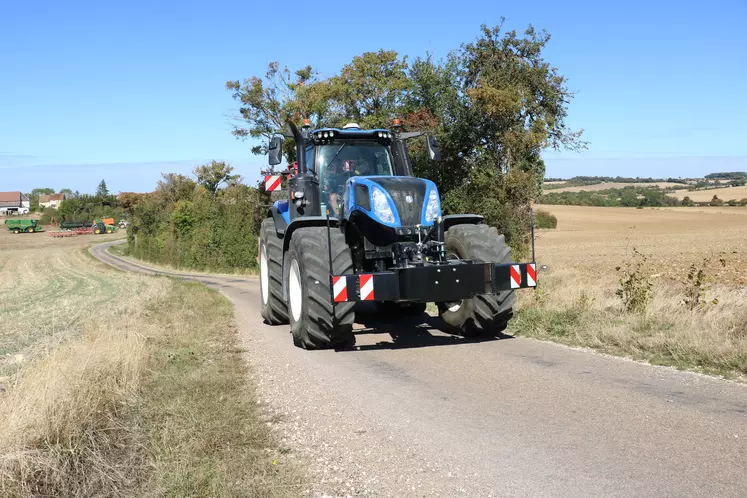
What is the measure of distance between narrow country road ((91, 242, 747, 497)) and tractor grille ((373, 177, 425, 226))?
61.9 inches

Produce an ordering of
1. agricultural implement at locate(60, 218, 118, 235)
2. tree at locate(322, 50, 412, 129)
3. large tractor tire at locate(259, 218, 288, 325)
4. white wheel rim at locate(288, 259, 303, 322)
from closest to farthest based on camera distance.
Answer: white wheel rim at locate(288, 259, 303, 322) → large tractor tire at locate(259, 218, 288, 325) → tree at locate(322, 50, 412, 129) → agricultural implement at locate(60, 218, 118, 235)

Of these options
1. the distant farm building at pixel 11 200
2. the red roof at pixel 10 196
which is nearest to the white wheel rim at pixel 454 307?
the distant farm building at pixel 11 200

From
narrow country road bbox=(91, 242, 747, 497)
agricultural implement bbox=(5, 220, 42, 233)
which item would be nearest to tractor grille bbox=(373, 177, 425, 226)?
narrow country road bbox=(91, 242, 747, 497)

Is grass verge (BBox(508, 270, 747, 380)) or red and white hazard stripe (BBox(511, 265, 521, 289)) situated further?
red and white hazard stripe (BBox(511, 265, 521, 289))

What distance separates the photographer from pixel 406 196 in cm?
754

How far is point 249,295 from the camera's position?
17.9m

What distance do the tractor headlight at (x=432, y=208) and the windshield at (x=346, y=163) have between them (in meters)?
1.49

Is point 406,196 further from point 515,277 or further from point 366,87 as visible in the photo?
point 366,87

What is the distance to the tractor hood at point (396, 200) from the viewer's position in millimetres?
7445

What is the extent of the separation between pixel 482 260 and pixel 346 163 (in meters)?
2.57

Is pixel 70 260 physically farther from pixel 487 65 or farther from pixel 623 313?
pixel 623 313

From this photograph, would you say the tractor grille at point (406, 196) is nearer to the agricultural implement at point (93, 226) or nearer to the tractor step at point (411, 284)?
the tractor step at point (411, 284)

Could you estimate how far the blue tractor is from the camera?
23.2ft

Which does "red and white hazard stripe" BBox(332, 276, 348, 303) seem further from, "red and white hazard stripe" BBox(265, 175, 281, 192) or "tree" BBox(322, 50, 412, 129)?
"tree" BBox(322, 50, 412, 129)
